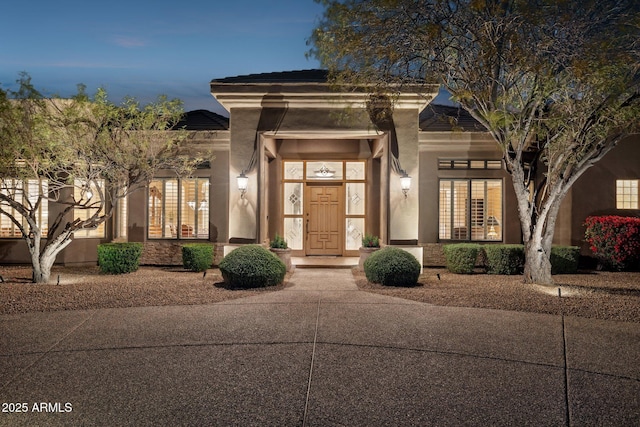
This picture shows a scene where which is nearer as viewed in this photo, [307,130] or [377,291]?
[377,291]

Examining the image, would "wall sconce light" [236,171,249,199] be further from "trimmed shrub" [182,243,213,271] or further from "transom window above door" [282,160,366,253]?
"transom window above door" [282,160,366,253]

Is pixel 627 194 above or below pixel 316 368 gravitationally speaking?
above

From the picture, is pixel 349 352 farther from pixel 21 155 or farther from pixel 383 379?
pixel 21 155

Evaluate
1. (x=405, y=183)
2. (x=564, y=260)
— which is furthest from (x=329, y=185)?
(x=564, y=260)

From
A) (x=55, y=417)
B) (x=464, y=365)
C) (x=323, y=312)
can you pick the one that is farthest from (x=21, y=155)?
(x=464, y=365)

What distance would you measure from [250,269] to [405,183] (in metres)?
4.87

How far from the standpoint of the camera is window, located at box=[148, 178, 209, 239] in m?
14.0

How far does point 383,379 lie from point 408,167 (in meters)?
8.40

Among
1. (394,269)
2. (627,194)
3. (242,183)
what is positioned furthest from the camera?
(627,194)

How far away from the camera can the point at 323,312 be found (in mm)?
7207

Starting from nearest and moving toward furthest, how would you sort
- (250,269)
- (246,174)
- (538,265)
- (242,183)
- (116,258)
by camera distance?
(250,269) < (538,265) < (116,258) < (242,183) < (246,174)

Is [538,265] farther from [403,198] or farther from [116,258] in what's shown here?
[116,258]

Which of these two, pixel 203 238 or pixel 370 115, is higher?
pixel 370 115

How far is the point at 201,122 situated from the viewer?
14.8 m
